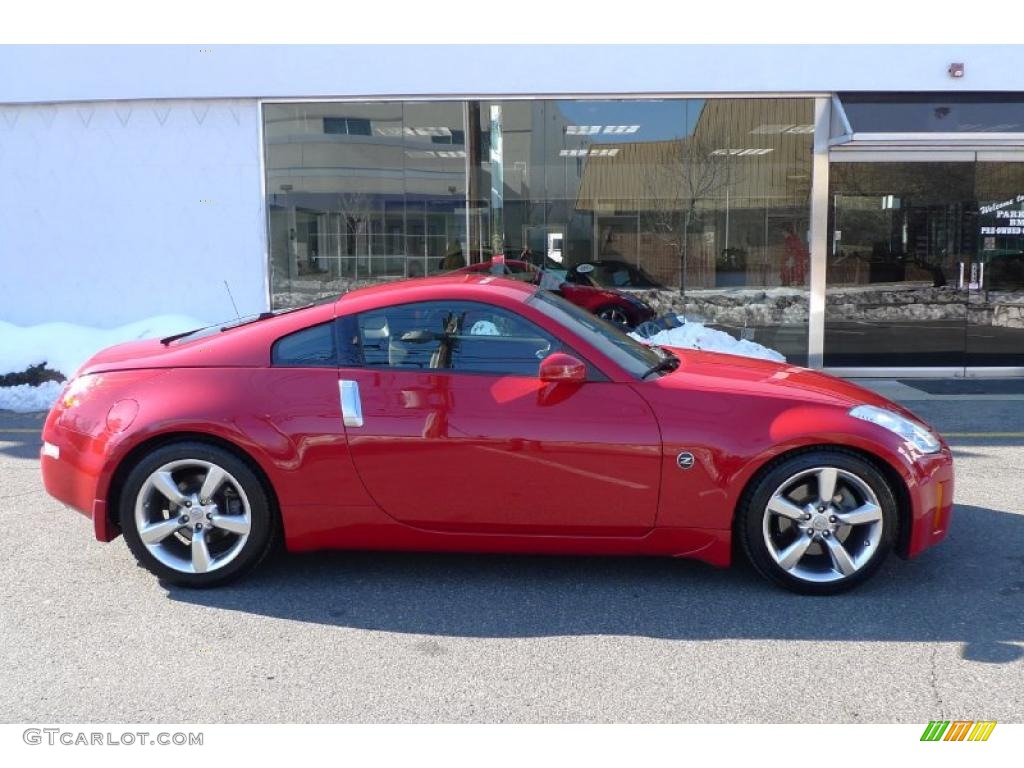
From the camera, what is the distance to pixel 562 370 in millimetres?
4160

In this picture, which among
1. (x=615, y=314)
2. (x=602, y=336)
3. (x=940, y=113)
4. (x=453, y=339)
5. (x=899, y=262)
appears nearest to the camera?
(x=453, y=339)

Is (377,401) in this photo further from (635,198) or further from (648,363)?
(635,198)

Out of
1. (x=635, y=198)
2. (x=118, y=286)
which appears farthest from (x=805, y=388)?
(x=118, y=286)

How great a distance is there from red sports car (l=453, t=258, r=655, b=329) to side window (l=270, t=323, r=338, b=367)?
7065 millimetres

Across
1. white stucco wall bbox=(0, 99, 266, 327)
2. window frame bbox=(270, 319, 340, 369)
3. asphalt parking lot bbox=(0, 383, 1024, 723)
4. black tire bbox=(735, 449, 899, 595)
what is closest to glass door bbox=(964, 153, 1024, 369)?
asphalt parking lot bbox=(0, 383, 1024, 723)

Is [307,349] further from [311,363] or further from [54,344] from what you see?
[54,344]

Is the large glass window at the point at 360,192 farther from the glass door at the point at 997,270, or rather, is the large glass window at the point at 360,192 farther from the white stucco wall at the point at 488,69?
the glass door at the point at 997,270

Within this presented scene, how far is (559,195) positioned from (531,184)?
0.37 metres

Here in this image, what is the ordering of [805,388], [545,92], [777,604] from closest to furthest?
[777,604]
[805,388]
[545,92]

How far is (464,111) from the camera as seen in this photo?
1123cm

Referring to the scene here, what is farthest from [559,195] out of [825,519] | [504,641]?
[504,641]

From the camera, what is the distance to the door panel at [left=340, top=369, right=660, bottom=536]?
417 centimetres

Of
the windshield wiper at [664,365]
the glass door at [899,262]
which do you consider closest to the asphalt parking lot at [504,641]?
the windshield wiper at [664,365]

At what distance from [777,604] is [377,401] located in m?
2.03
